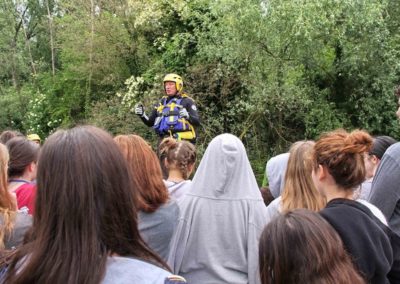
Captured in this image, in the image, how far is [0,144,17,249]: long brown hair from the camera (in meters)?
2.79

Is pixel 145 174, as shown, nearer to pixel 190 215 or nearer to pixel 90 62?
pixel 190 215

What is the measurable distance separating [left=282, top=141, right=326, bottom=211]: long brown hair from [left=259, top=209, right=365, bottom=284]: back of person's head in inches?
54.5

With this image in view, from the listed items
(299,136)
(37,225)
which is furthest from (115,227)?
(299,136)

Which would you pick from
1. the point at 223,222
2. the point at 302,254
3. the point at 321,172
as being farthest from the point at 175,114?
the point at 302,254

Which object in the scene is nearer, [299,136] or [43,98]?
[299,136]

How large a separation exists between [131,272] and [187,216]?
6.06ft

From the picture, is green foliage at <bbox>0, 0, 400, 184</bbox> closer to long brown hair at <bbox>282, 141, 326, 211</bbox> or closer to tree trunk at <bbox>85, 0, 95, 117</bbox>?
tree trunk at <bbox>85, 0, 95, 117</bbox>

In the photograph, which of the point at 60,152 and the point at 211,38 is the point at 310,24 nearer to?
the point at 211,38

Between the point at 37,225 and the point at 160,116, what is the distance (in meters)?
7.68

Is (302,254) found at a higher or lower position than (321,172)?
lower

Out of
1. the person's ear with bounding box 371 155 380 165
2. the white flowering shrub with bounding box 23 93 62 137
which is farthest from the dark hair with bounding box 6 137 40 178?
the white flowering shrub with bounding box 23 93 62 137

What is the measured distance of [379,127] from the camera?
14.6 metres

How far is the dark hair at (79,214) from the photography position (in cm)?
149

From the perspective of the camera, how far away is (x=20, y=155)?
12.2ft
